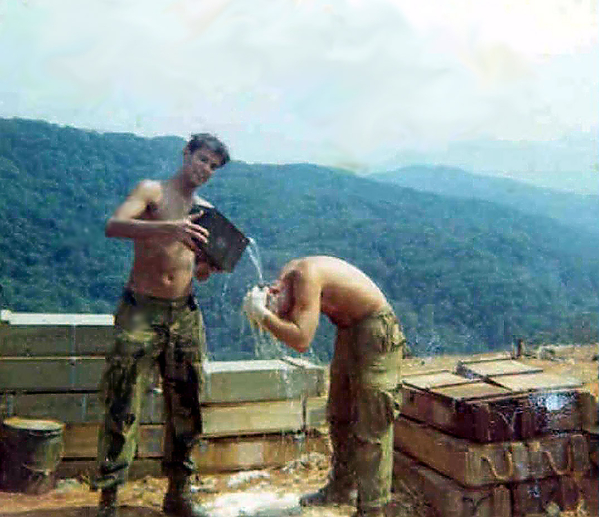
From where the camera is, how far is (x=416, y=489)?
14.8 feet

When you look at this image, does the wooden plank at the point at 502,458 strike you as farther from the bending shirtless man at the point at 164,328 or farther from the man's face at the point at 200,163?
the man's face at the point at 200,163

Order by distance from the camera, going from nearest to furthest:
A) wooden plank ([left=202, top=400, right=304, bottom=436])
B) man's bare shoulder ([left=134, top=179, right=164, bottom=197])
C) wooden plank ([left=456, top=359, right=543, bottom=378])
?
man's bare shoulder ([left=134, top=179, right=164, bottom=197]) < wooden plank ([left=456, top=359, right=543, bottom=378]) < wooden plank ([left=202, top=400, right=304, bottom=436])

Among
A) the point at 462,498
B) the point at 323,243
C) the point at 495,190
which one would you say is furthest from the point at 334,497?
the point at 495,190

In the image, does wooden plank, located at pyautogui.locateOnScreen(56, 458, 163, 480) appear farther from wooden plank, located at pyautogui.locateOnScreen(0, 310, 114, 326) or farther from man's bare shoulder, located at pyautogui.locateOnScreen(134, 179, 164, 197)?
man's bare shoulder, located at pyautogui.locateOnScreen(134, 179, 164, 197)

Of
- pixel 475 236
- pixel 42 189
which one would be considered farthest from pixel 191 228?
pixel 475 236

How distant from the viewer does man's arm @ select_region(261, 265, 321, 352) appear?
11.8 feet

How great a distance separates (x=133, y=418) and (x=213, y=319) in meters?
22.2

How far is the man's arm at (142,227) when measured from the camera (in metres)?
3.60

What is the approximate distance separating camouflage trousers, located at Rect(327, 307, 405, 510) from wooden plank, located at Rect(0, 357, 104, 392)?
6.88 ft

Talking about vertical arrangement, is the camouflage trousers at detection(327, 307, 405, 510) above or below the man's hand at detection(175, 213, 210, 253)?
below

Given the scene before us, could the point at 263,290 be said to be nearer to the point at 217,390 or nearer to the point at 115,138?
the point at 217,390

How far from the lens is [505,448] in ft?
13.8

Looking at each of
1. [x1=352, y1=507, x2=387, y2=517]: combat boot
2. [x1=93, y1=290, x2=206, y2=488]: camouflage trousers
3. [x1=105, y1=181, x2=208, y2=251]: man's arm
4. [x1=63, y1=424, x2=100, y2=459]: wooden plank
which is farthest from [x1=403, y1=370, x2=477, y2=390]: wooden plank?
[x1=63, y1=424, x2=100, y2=459]: wooden plank

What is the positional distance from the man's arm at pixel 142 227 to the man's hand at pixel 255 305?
1.26ft
